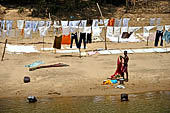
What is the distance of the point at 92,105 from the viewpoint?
1431 cm

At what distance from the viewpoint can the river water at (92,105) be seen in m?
13.9

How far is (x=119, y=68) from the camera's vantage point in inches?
642

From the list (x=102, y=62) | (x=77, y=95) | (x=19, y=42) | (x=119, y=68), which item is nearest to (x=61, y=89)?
(x=77, y=95)

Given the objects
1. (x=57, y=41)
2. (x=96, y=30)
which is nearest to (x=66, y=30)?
(x=57, y=41)

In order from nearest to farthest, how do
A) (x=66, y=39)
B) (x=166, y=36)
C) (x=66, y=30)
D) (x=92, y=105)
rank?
(x=92, y=105) → (x=66, y=39) → (x=66, y=30) → (x=166, y=36)

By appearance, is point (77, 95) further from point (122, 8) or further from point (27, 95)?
point (122, 8)

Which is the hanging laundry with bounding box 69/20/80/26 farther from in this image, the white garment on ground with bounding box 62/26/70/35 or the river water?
the river water

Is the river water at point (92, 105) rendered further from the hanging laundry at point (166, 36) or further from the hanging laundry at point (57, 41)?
the hanging laundry at point (166, 36)

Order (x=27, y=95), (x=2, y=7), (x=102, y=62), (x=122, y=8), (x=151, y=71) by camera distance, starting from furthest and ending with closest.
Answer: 1. (x=122, y=8)
2. (x=2, y=7)
3. (x=102, y=62)
4. (x=151, y=71)
5. (x=27, y=95)

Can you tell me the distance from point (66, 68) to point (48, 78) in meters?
1.60

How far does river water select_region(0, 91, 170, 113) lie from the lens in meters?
13.9

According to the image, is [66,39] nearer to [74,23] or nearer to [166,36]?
[74,23]

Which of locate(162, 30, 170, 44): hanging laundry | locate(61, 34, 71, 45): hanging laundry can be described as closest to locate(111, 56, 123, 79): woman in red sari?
locate(61, 34, 71, 45): hanging laundry

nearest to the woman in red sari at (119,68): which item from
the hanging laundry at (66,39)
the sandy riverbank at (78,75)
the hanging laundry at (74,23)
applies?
the sandy riverbank at (78,75)
